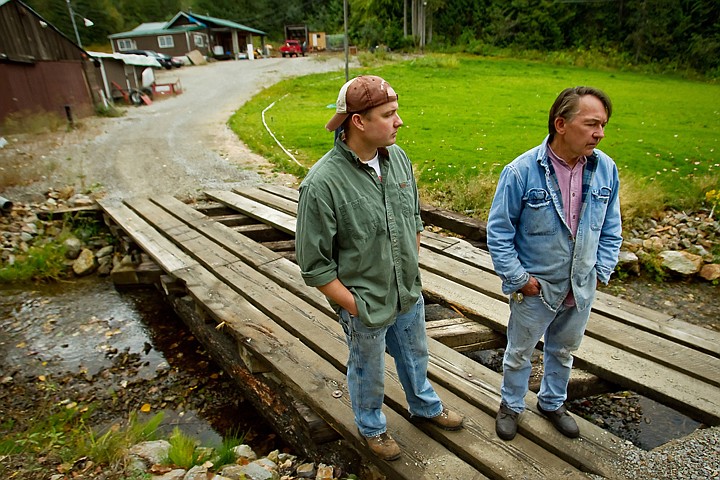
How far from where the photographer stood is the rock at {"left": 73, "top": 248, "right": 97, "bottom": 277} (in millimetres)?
6449

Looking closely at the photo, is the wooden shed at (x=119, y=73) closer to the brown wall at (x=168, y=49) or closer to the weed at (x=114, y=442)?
the brown wall at (x=168, y=49)

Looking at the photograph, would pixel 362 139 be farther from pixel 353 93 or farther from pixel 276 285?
pixel 276 285

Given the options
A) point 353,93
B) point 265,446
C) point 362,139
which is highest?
point 353,93

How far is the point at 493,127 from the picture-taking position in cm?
1346

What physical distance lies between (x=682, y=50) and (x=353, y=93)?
43.2 m

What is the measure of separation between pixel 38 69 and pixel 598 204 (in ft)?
62.8

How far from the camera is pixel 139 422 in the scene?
3885 mm

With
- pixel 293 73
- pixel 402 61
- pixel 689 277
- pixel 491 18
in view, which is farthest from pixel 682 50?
pixel 689 277

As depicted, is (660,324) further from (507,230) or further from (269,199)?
(269,199)

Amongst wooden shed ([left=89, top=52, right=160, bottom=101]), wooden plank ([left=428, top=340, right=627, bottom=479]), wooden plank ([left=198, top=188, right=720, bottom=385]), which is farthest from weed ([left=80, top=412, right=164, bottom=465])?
wooden shed ([left=89, top=52, right=160, bottom=101])

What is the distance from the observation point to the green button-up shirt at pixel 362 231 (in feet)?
6.53

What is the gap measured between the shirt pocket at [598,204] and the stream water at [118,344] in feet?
6.63

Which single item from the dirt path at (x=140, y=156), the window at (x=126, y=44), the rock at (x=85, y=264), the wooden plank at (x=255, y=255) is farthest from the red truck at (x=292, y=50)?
the rock at (x=85, y=264)

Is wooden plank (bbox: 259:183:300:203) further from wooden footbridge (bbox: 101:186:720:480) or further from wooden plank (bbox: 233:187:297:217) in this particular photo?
wooden footbridge (bbox: 101:186:720:480)
